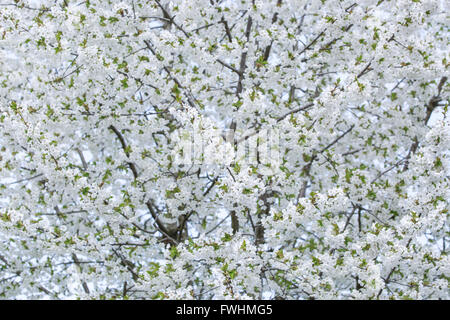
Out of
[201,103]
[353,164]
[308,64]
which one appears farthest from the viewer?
[353,164]

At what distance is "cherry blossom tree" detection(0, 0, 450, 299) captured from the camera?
565 cm

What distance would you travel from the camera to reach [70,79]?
7.27 m

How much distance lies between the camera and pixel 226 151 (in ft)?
17.3

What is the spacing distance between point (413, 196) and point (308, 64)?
8.96 ft

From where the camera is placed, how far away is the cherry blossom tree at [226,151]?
222 inches

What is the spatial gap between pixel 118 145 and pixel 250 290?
4.00 meters

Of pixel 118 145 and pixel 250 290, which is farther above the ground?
pixel 118 145

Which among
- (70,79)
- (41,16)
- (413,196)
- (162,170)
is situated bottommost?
(413,196)
